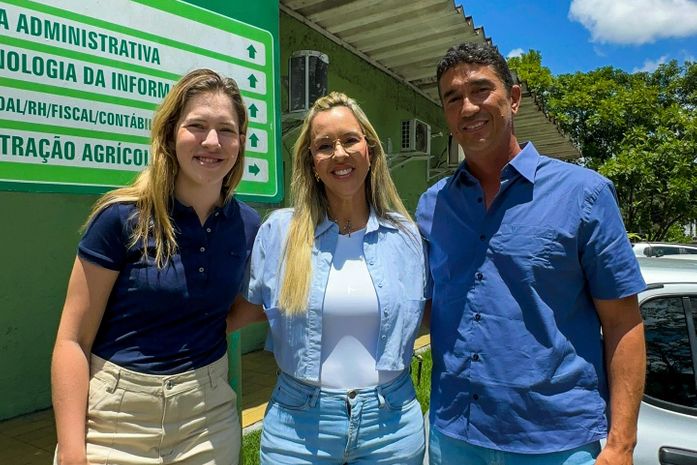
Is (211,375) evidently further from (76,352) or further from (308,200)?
(308,200)

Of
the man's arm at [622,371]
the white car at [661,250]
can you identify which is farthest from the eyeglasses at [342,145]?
the white car at [661,250]

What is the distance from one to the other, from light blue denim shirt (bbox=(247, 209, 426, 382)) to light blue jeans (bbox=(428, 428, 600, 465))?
11.0 inches

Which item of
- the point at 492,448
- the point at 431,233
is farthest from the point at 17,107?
the point at 492,448

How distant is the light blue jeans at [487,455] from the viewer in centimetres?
152

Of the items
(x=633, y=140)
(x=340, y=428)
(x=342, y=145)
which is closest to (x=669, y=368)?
(x=340, y=428)

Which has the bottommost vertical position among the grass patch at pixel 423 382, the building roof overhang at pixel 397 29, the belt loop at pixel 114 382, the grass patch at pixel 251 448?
the grass patch at pixel 251 448

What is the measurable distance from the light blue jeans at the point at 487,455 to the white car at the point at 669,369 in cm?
33

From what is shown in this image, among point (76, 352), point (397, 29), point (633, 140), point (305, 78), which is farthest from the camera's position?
point (633, 140)

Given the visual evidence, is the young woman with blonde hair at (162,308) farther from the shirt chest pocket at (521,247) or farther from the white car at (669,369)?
the white car at (669,369)

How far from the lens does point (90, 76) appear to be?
190 cm

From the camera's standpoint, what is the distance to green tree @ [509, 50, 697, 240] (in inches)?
516

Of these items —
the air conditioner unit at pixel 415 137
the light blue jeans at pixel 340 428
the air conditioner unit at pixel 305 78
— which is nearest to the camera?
the light blue jeans at pixel 340 428

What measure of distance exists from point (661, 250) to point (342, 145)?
2622 mm

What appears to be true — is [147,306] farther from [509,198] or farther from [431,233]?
[509,198]
